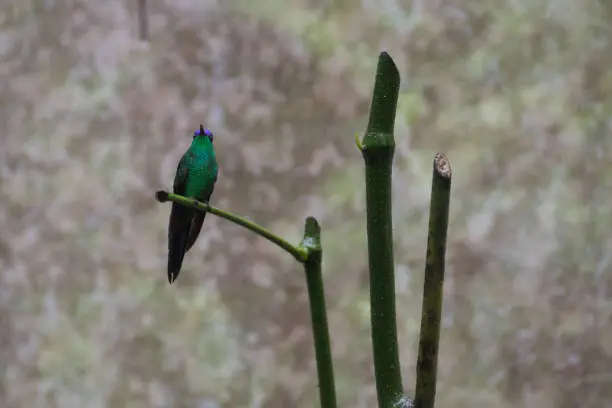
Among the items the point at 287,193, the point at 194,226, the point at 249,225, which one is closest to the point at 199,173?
the point at 194,226

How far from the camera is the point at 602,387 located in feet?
2.36

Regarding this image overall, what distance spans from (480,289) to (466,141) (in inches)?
7.0

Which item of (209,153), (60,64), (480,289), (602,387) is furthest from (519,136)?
(60,64)

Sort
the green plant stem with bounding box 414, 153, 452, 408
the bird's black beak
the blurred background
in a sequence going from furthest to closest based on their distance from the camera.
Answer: the blurred background < the bird's black beak < the green plant stem with bounding box 414, 153, 452, 408

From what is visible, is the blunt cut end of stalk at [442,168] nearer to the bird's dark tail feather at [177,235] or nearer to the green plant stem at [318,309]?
the green plant stem at [318,309]

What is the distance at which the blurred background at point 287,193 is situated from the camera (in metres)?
0.74

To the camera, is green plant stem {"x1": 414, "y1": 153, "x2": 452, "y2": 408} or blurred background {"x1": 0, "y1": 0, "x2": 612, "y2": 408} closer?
green plant stem {"x1": 414, "y1": 153, "x2": 452, "y2": 408}

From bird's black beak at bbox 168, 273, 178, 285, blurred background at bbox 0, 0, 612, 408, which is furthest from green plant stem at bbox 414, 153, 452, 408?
blurred background at bbox 0, 0, 612, 408

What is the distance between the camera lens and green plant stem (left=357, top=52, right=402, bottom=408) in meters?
0.28

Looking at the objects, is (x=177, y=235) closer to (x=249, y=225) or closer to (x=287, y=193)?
(x=249, y=225)

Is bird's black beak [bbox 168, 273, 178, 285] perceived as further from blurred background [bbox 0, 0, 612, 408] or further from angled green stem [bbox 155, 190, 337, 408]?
blurred background [bbox 0, 0, 612, 408]

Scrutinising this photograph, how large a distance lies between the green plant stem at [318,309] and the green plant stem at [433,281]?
0.08 meters

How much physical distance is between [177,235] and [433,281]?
0.71ft

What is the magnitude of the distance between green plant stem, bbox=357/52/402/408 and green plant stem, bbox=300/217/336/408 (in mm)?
39
